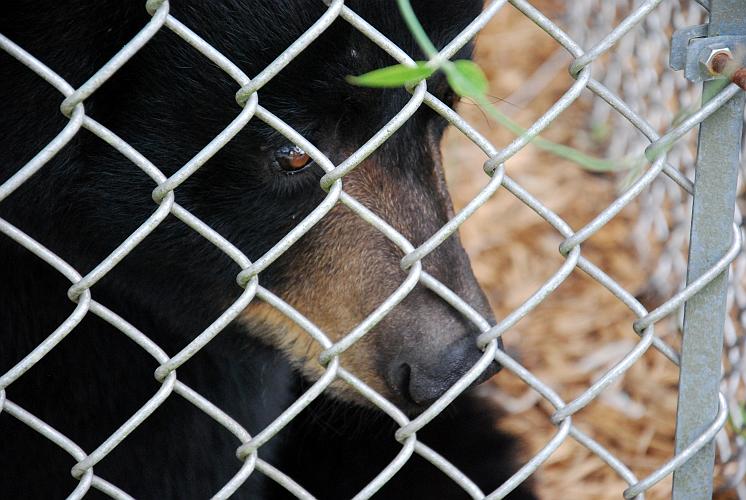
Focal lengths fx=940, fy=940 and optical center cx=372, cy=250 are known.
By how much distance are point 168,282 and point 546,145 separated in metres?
1.03

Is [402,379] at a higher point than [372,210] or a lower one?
lower

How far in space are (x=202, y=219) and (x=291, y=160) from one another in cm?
22

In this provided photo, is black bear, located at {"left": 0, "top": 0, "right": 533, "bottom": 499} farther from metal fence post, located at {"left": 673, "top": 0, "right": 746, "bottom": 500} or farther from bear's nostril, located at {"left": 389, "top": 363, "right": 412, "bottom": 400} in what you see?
metal fence post, located at {"left": 673, "top": 0, "right": 746, "bottom": 500}

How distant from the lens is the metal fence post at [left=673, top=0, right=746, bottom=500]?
1360mm

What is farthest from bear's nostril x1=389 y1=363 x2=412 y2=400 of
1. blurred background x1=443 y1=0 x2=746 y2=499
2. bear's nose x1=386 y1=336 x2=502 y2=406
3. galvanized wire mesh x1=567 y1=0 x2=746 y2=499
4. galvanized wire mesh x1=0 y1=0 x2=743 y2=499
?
galvanized wire mesh x1=567 y1=0 x2=746 y2=499

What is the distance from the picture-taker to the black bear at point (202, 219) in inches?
66.0

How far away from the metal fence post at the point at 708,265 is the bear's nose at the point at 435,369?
0.41 m

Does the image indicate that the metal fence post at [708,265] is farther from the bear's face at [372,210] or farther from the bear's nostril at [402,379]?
the bear's nostril at [402,379]

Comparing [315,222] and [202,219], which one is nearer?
[315,222]

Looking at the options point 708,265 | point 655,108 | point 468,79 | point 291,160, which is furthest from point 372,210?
point 655,108

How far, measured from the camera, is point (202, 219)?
1864 mm

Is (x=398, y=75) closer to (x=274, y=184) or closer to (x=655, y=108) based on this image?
(x=274, y=184)

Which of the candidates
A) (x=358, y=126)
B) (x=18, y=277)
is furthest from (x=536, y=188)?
(x=18, y=277)

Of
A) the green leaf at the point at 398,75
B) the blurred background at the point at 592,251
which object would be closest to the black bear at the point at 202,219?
the green leaf at the point at 398,75
